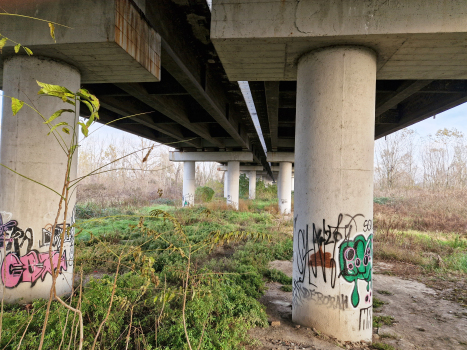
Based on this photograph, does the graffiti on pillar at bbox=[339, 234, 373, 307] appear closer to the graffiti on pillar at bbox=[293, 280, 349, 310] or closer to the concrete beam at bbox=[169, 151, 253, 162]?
the graffiti on pillar at bbox=[293, 280, 349, 310]

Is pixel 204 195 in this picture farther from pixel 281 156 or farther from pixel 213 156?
pixel 281 156

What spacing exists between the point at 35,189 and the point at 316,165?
4819 millimetres

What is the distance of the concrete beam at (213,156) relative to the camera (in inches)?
909

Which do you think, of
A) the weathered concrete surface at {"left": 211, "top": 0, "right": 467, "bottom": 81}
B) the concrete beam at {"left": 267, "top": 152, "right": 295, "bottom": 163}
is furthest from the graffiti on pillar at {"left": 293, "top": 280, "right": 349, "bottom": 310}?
the concrete beam at {"left": 267, "top": 152, "right": 295, "bottom": 163}

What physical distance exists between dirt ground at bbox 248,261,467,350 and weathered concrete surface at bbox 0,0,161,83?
4999 millimetres

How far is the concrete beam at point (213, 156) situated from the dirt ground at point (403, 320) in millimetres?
16439

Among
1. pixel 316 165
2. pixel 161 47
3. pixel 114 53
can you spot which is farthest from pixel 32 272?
pixel 316 165

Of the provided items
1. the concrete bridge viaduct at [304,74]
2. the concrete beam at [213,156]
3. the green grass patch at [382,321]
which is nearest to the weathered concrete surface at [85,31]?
the concrete bridge viaduct at [304,74]

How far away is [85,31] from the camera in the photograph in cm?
456

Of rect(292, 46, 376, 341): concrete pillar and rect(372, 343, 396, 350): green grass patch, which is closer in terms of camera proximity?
rect(372, 343, 396, 350): green grass patch

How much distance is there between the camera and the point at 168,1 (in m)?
5.69

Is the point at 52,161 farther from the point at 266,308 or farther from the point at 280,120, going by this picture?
the point at 280,120

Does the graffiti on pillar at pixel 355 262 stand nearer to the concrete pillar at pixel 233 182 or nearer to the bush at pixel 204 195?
the concrete pillar at pixel 233 182

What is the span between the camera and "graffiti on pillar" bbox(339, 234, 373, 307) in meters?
4.33
